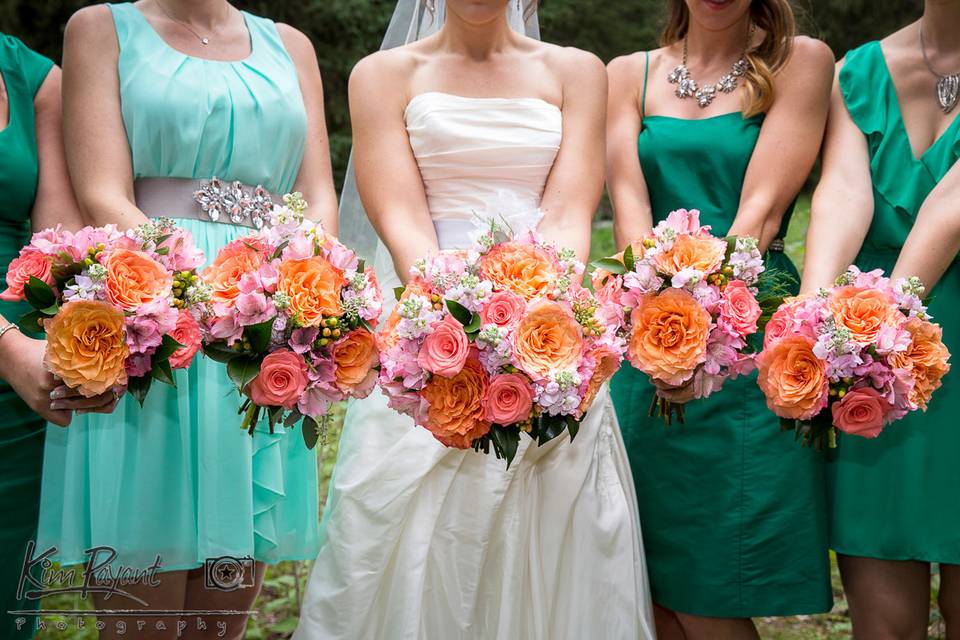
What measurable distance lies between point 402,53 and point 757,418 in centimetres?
184

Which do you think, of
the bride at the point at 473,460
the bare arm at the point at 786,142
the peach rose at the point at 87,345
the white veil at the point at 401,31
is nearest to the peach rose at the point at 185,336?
the peach rose at the point at 87,345

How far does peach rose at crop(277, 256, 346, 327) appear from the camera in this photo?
8.84 feet

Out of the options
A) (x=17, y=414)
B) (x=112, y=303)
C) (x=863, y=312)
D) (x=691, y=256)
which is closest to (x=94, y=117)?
(x=112, y=303)

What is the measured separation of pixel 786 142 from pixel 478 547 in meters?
1.81

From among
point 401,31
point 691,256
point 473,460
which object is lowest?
point 473,460

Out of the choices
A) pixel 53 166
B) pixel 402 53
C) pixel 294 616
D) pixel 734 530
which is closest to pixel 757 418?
pixel 734 530

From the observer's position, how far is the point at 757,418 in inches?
144

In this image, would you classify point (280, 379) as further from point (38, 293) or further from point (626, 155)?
point (626, 155)

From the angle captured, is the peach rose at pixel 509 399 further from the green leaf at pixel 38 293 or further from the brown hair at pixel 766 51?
the brown hair at pixel 766 51

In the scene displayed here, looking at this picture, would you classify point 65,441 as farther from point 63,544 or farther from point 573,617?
point 573,617

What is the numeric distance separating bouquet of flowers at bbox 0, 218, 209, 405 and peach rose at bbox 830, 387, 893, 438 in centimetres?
182

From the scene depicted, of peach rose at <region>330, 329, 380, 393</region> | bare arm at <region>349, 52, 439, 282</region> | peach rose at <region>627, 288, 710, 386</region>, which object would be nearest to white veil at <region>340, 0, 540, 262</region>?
bare arm at <region>349, 52, 439, 282</region>

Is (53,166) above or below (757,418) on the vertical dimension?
above

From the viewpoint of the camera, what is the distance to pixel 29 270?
2.69 m
